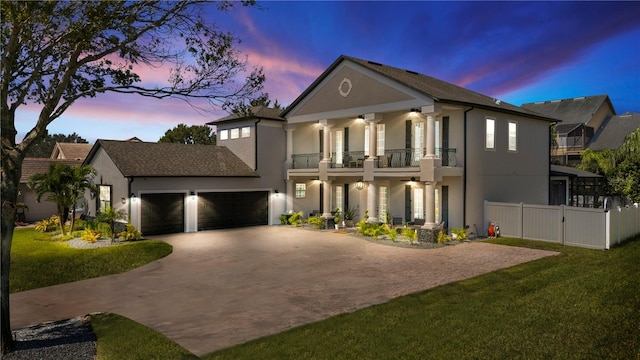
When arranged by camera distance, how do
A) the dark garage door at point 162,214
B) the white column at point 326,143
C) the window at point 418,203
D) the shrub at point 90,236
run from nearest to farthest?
1. the shrub at point 90,236
2. the dark garage door at point 162,214
3. the window at point 418,203
4. the white column at point 326,143

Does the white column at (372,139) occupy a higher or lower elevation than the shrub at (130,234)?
higher

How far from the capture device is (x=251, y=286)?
38.3 feet

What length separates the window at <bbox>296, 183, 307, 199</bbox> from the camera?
2805 centimetres

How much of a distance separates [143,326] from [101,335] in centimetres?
77

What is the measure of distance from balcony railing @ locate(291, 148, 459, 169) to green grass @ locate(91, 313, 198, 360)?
51.7 feet

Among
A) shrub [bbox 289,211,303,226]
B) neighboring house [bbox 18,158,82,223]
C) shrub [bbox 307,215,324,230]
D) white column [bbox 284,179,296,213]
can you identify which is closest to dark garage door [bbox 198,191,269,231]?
white column [bbox 284,179,296,213]

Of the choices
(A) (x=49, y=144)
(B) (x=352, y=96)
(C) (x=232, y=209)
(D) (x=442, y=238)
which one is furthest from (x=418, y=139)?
(A) (x=49, y=144)

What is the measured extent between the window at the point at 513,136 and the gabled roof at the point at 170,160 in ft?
49.3

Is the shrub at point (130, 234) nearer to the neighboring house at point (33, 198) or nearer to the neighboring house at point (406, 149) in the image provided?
the neighboring house at point (406, 149)

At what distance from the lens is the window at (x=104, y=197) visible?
2233 centimetres

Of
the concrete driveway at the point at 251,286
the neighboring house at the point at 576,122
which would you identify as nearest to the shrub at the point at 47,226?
the concrete driveway at the point at 251,286

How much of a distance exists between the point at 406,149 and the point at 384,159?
5.17ft

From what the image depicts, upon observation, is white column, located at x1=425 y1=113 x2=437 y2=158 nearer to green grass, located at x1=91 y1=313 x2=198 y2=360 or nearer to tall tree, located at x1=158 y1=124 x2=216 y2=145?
green grass, located at x1=91 y1=313 x2=198 y2=360

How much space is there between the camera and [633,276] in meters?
11.0
